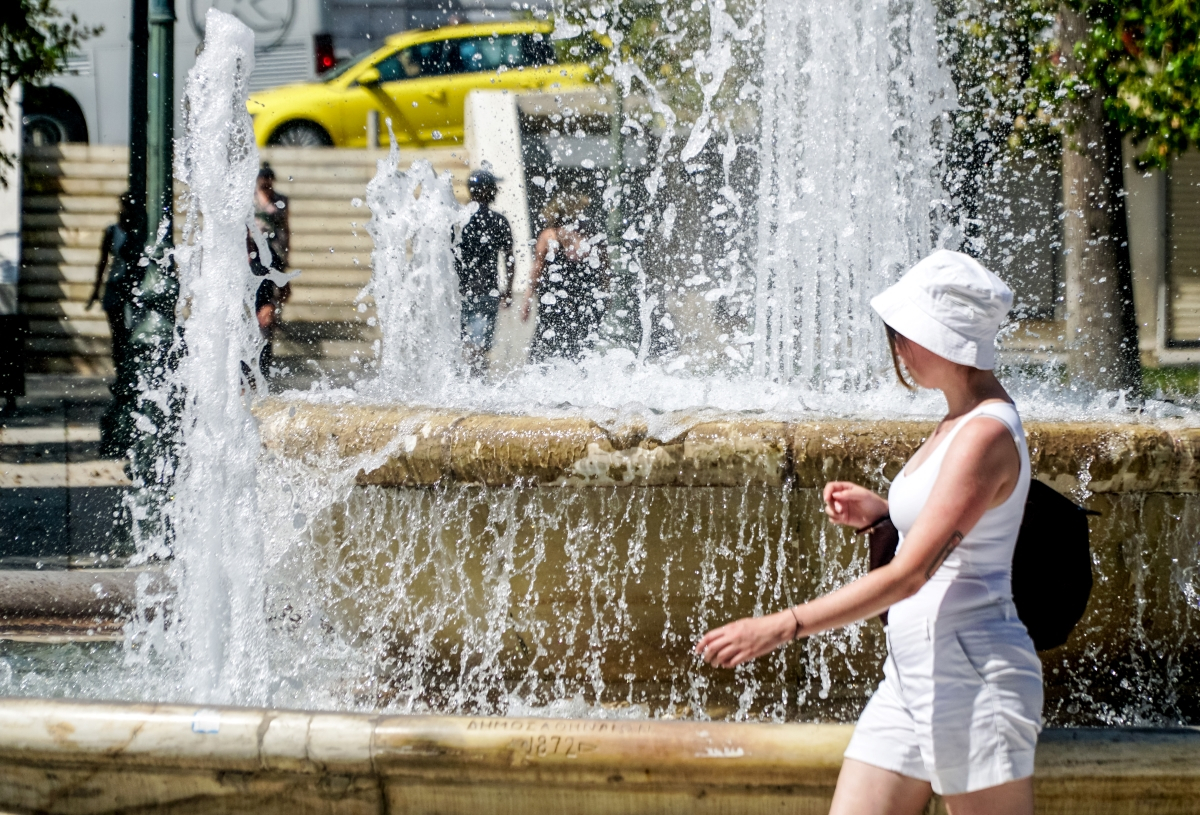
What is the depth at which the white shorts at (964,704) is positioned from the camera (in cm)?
191

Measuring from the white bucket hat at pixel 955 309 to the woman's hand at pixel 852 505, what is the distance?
0.34 m

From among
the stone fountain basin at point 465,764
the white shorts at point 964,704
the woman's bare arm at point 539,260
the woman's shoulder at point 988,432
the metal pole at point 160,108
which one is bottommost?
the stone fountain basin at point 465,764

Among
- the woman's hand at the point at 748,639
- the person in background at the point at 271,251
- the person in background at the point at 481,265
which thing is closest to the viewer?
the woman's hand at the point at 748,639

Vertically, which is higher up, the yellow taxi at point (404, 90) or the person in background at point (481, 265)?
the yellow taxi at point (404, 90)

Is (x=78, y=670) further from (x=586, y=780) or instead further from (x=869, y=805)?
(x=869, y=805)

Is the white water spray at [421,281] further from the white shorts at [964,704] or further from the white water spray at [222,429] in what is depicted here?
the white shorts at [964,704]

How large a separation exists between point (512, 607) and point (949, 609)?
1.75 m

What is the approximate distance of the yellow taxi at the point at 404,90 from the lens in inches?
561

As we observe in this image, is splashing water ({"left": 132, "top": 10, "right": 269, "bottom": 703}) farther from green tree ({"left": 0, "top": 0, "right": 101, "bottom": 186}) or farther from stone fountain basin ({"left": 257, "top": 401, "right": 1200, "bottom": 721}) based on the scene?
green tree ({"left": 0, "top": 0, "right": 101, "bottom": 186})

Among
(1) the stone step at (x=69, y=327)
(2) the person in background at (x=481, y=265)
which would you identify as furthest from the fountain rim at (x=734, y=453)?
(1) the stone step at (x=69, y=327)

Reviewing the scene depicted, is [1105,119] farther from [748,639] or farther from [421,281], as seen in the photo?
[748,639]

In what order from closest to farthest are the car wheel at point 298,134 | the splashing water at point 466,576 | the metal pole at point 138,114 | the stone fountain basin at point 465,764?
the stone fountain basin at point 465,764
the splashing water at point 466,576
the metal pole at point 138,114
the car wheel at point 298,134

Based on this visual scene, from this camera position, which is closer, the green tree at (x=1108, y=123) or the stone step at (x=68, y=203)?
the green tree at (x=1108, y=123)

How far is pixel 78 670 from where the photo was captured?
13.1 feet
